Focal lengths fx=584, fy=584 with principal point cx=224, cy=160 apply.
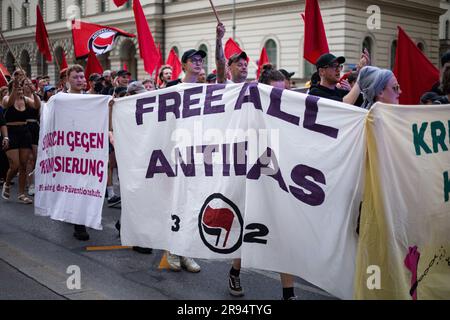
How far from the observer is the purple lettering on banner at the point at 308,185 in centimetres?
383

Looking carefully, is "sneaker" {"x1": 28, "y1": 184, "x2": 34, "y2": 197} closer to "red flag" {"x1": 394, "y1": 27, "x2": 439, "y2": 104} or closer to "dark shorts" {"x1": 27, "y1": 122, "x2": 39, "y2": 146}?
"dark shorts" {"x1": 27, "y1": 122, "x2": 39, "y2": 146}

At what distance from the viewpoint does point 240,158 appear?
4297 millimetres

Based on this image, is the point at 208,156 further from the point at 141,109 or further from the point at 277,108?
the point at 141,109

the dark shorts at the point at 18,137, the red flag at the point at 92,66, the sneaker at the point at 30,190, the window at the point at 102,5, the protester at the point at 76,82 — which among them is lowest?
the sneaker at the point at 30,190

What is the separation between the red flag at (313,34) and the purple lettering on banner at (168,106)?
2.70 meters

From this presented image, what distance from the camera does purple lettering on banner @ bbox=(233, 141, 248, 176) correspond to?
4281 mm

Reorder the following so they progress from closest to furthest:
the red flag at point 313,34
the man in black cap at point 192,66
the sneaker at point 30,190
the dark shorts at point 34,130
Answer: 1. the man in black cap at point 192,66
2. the red flag at point 313,34
3. the sneaker at point 30,190
4. the dark shorts at point 34,130

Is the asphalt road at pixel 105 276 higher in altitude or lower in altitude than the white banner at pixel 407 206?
lower

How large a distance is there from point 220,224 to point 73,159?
2.35m

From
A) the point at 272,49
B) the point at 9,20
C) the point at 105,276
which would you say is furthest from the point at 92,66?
the point at 9,20

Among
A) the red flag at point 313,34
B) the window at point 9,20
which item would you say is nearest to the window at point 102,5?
the window at point 9,20

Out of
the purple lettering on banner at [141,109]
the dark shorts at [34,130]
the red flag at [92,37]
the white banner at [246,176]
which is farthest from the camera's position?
the red flag at [92,37]

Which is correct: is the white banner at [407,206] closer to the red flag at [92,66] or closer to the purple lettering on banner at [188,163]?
the purple lettering on banner at [188,163]
